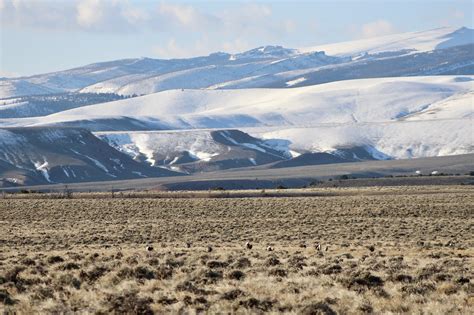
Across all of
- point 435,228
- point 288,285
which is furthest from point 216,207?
point 288,285

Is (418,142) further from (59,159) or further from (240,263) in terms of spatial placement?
(240,263)

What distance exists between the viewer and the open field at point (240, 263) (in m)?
16.9

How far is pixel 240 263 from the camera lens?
73.6ft

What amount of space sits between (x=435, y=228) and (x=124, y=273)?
20.1 m

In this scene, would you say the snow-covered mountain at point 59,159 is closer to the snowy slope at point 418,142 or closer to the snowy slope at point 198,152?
the snowy slope at point 198,152

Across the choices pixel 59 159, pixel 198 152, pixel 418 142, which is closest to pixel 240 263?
pixel 59 159

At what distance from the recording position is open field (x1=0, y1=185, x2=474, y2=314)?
55.5 feet

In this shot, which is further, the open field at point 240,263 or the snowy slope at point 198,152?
the snowy slope at point 198,152

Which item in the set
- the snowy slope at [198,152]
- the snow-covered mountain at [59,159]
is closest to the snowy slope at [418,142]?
the snowy slope at [198,152]

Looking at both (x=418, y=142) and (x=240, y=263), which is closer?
(x=240, y=263)

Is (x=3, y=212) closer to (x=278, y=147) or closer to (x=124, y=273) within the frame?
(x=124, y=273)

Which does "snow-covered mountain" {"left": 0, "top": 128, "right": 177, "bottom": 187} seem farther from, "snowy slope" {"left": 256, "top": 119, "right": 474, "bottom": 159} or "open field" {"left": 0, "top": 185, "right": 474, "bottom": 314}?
"open field" {"left": 0, "top": 185, "right": 474, "bottom": 314}

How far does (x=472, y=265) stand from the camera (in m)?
22.0

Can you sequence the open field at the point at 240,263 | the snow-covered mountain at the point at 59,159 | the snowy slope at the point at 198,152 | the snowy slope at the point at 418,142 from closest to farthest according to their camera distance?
1. the open field at the point at 240,263
2. the snow-covered mountain at the point at 59,159
3. the snowy slope at the point at 198,152
4. the snowy slope at the point at 418,142
